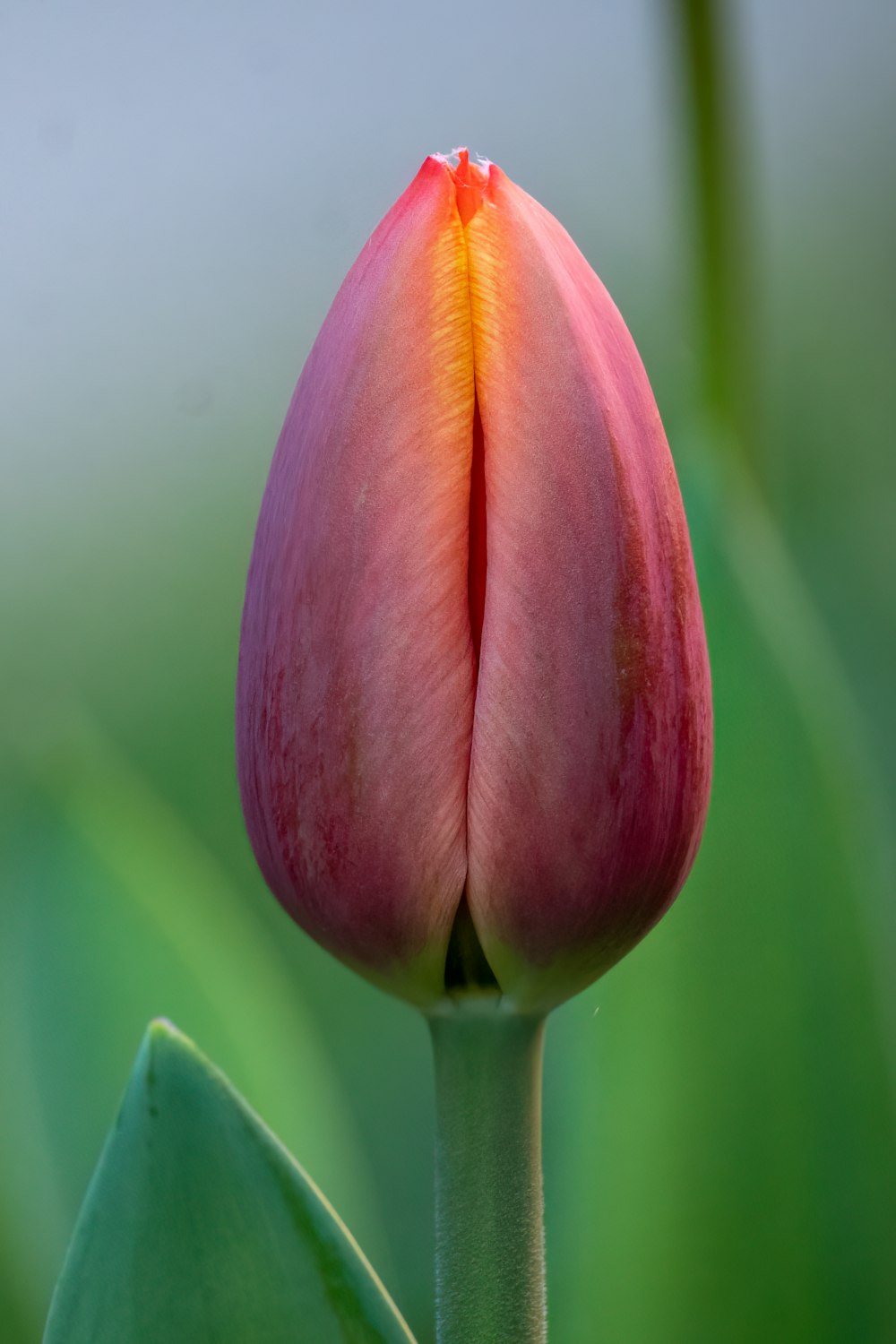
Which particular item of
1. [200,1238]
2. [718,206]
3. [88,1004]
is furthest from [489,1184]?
[718,206]

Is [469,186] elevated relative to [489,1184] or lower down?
elevated

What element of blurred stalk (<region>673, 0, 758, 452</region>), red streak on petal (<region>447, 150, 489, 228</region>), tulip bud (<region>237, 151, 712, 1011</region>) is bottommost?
tulip bud (<region>237, 151, 712, 1011</region>)

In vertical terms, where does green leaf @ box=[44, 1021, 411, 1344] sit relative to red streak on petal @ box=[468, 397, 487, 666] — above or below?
below

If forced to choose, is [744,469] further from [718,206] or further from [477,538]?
[477,538]

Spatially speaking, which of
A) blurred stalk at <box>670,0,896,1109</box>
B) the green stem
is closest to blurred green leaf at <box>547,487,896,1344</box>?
blurred stalk at <box>670,0,896,1109</box>

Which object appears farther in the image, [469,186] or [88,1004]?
[88,1004]

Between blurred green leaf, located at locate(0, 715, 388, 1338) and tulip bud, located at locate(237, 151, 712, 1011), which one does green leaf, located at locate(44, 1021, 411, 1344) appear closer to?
tulip bud, located at locate(237, 151, 712, 1011)
